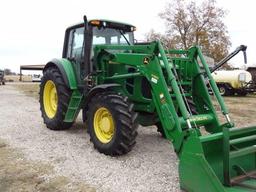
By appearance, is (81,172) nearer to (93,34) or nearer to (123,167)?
(123,167)

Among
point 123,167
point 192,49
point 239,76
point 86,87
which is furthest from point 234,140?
point 239,76

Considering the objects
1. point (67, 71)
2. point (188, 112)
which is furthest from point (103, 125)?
point (67, 71)

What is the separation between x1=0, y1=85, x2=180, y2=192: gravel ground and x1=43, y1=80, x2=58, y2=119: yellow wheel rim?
0.45 meters

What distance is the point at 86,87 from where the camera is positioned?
23.6 ft

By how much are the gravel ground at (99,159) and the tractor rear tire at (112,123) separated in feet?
0.66

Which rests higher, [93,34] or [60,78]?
[93,34]

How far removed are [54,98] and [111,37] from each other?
86.4 inches

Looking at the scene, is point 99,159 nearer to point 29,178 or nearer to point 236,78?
point 29,178

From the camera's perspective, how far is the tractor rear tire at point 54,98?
25.3 feet

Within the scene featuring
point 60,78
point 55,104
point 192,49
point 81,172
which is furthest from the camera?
point 55,104

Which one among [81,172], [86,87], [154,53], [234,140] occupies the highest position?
[154,53]

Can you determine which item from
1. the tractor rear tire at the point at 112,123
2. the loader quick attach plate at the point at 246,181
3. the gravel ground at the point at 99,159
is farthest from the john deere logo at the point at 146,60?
the loader quick attach plate at the point at 246,181

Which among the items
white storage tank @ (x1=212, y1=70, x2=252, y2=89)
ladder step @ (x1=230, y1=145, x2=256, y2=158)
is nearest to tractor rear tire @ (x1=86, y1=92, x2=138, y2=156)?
ladder step @ (x1=230, y1=145, x2=256, y2=158)

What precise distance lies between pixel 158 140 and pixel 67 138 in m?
1.89
